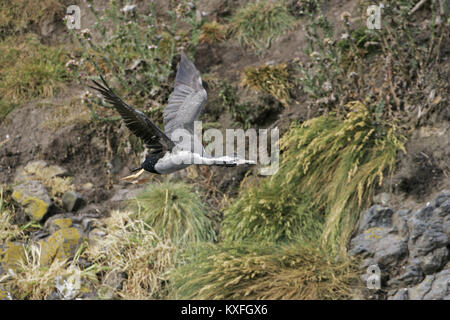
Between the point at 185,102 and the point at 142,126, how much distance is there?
60cm

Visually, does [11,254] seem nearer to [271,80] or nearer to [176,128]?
[176,128]

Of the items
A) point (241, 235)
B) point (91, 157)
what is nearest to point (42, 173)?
point (91, 157)

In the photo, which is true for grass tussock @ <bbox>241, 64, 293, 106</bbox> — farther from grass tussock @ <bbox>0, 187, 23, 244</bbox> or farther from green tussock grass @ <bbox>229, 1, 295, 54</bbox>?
grass tussock @ <bbox>0, 187, 23, 244</bbox>

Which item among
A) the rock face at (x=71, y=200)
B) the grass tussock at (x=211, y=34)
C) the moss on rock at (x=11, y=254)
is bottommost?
Answer: the moss on rock at (x=11, y=254)

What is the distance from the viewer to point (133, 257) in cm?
409

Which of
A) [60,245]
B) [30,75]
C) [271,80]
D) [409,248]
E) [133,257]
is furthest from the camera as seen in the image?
[30,75]

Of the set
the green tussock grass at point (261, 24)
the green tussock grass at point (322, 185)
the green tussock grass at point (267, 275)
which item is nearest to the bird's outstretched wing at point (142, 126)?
the green tussock grass at point (267, 275)

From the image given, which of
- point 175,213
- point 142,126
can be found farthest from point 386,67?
point 142,126

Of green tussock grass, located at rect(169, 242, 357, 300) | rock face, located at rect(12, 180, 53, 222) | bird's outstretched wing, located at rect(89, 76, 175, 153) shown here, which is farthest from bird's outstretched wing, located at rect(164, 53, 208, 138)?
rock face, located at rect(12, 180, 53, 222)

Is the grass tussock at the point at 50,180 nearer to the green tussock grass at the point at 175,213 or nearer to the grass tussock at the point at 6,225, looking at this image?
the grass tussock at the point at 6,225

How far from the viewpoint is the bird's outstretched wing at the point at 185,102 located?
281cm

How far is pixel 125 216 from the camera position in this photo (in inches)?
172

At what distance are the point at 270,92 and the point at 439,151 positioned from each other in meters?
1.53

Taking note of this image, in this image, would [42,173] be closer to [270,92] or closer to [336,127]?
[270,92]
